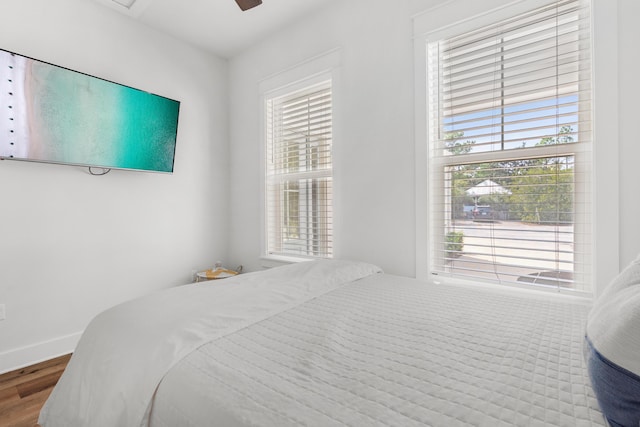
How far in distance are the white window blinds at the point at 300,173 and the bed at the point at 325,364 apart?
129cm

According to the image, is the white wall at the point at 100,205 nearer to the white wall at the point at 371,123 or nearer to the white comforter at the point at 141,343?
the white wall at the point at 371,123

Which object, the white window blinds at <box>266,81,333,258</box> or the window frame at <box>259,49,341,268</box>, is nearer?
the window frame at <box>259,49,341,268</box>

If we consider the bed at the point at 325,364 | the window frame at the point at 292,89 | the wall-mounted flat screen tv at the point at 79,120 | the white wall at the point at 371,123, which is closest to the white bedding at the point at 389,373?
the bed at the point at 325,364

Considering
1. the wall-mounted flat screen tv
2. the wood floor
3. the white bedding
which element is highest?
the wall-mounted flat screen tv

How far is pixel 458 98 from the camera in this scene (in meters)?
1.86

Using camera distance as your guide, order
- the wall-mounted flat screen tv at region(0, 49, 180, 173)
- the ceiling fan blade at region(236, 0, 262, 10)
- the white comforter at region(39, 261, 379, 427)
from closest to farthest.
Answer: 1. the white comforter at region(39, 261, 379, 427)
2. the ceiling fan blade at region(236, 0, 262, 10)
3. the wall-mounted flat screen tv at region(0, 49, 180, 173)

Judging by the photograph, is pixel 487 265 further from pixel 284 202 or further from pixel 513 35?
pixel 284 202

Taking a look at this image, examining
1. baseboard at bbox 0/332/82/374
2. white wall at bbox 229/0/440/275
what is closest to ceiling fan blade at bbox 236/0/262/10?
white wall at bbox 229/0/440/275

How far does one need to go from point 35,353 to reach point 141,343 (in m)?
1.96

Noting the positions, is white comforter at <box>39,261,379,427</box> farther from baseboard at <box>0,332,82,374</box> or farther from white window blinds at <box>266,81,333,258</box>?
baseboard at <box>0,332,82,374</box>

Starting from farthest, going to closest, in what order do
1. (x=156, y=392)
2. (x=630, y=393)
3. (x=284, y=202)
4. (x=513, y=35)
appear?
(x=284, y=202) < (x=513, y=35) < (x=156, y=392) < (x=630, y=393)

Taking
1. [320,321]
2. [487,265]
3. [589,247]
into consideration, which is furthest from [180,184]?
[589,247]

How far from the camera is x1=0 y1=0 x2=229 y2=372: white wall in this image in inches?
80.0

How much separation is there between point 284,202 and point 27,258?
187 cm
